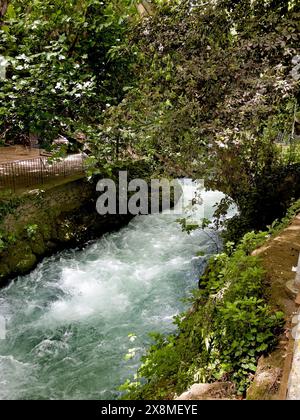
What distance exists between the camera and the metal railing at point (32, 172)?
35.6ft

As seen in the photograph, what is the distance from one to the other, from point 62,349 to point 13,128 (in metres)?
4.49

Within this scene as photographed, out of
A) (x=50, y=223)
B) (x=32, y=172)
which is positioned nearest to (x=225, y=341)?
(x=50, y=223)

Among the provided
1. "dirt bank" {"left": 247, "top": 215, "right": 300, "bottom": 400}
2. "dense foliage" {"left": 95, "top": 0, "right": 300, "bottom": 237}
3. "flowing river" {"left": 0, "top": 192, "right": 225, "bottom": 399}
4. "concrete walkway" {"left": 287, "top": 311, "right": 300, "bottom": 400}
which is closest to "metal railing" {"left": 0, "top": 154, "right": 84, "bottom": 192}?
"flowing river" {"left": 0, "top": 192, "right": 225, "bottom": 399}

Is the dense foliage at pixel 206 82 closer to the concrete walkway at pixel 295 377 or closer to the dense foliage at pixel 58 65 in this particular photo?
the dense foliage at pixel 58 65

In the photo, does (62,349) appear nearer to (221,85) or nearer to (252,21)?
(221,85)

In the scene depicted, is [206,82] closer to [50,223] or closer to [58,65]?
[58,65]

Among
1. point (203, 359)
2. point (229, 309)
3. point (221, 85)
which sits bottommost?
point (203, 359)

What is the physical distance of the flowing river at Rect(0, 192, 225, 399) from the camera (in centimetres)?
616

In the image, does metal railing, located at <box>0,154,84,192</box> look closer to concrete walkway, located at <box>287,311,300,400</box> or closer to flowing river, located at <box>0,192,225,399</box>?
flowing river, located at <box>0,192,225,399</box>

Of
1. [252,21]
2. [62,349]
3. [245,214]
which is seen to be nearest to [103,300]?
[62,349]

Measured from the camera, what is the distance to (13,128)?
21.3ft

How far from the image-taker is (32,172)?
11.9m

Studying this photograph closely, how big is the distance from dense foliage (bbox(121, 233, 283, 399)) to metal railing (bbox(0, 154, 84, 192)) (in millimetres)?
7782

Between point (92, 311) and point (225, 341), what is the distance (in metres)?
5.13
